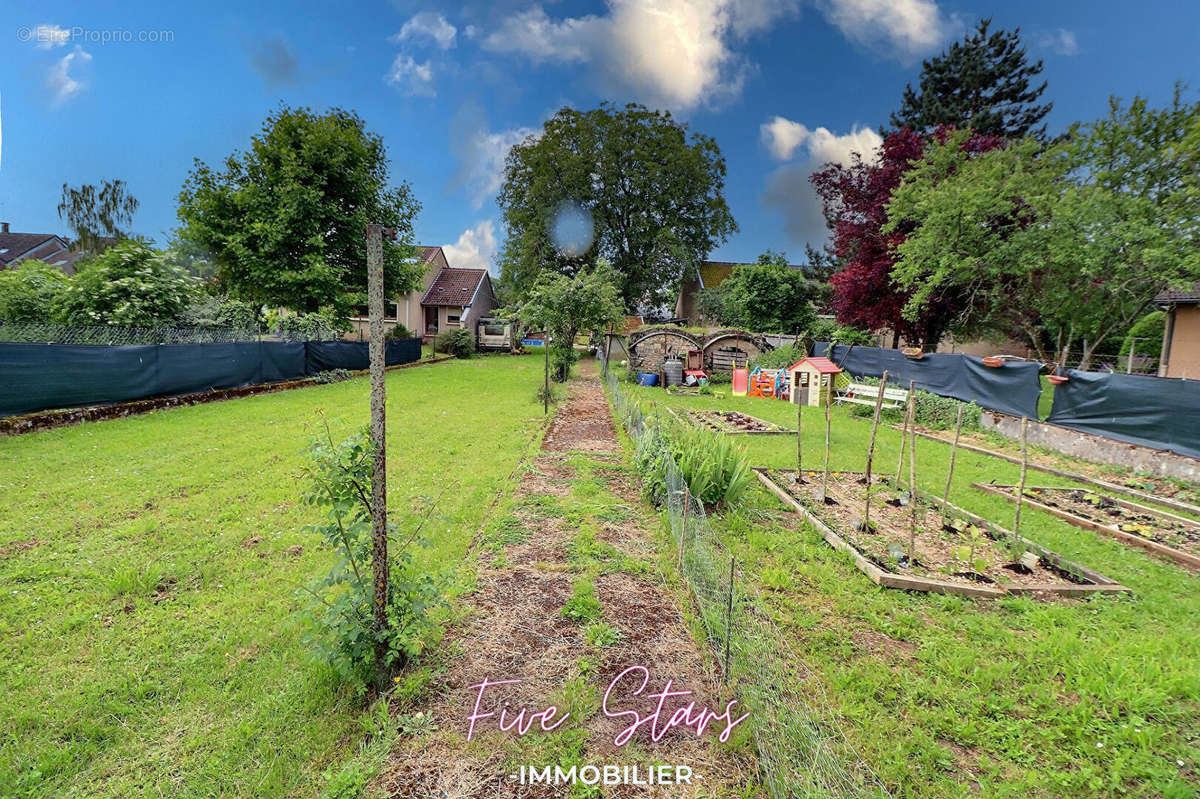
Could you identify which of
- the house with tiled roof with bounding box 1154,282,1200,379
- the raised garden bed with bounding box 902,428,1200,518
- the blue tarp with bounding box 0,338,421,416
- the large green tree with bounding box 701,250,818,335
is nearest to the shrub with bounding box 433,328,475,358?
the blue tarp with bounding box 0,338,421,416

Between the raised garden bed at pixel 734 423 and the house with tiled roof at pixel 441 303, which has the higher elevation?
the house with tiled roof at pixel 441 303

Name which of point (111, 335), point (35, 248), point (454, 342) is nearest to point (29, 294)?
point (111, 335)

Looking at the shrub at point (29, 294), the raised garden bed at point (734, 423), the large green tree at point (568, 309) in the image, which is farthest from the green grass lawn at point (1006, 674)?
the shrub at point (29, 294)

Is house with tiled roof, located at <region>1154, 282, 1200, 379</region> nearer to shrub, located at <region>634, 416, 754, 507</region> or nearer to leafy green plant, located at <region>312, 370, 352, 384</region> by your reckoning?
shrub, located at <region>634, 416, 754, 507</region>

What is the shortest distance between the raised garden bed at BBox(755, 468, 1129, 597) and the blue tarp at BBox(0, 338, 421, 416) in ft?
43.3

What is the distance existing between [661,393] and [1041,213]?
36.2ft

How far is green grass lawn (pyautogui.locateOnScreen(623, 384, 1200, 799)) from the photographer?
249 cm

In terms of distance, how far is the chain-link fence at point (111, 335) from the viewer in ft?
31.5

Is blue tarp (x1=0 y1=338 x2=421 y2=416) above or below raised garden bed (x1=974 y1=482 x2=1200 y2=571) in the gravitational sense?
above

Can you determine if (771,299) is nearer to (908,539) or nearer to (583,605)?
(908,539)

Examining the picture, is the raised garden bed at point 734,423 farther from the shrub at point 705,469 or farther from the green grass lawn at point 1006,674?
the green grass lawn at point 1006,674

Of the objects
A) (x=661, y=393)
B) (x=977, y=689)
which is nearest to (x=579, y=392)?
(x=661, y=393)

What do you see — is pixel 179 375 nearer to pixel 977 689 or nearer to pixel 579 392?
pixel 579 392

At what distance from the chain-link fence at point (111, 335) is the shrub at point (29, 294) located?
2179 millimetres
